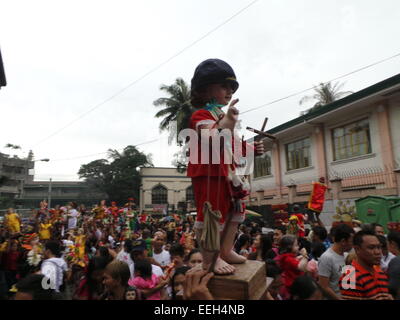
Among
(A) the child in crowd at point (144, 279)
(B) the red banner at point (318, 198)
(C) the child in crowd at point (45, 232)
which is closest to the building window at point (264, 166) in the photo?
(B) the red banner at point (318, 198)

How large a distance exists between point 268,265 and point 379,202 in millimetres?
5902

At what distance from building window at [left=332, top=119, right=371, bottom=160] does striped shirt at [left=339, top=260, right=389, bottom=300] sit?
1097cm

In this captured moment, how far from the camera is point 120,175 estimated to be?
1292 inches

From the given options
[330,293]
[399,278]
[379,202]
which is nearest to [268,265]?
[330,293]

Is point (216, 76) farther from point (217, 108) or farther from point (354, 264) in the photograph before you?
point (354, 264)

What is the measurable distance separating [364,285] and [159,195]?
3283 centimetres

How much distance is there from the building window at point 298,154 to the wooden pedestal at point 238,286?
13913mm

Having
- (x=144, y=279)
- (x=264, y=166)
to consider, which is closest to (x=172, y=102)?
(x=264, y=166)

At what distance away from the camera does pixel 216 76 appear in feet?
6.62

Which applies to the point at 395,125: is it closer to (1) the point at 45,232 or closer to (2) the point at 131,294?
(2) the point at 131,294

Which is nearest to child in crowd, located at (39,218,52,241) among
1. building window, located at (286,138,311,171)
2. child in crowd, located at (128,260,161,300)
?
child in crowd, located at (128,260,161,300)

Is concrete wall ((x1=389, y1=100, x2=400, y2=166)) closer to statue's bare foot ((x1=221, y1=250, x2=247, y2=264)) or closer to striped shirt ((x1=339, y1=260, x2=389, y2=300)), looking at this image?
striped shirt ((x1=339, y1=260, x2=389, y2=300))

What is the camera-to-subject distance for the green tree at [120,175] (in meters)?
32.5

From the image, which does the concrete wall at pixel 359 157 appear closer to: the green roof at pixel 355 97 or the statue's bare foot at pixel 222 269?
the green roof at pixel 355 97
